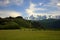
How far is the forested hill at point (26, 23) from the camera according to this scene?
5125 mm

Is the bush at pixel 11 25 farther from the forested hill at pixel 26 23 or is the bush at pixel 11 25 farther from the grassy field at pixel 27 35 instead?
the grassy field at pixel 27 35

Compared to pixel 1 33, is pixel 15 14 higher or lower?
higher

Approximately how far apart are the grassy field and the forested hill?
0.18 meters

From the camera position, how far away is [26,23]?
5285 mm

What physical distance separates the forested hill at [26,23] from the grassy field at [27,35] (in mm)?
183

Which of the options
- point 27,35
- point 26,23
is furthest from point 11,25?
point 27,35

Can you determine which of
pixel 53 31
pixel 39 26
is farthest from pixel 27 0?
pixel 53 31

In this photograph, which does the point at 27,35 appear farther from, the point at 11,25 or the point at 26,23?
the point at 11,25

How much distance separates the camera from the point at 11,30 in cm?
510

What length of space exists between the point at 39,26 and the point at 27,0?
3.57 feet

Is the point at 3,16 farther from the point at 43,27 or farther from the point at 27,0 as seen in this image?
the point at 43,27

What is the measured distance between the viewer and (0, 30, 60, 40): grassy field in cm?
497

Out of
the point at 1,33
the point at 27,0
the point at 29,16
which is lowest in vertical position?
the point at 1,33

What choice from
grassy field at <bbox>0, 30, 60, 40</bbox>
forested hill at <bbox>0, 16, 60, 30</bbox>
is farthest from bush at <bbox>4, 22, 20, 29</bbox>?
grassy field at <bbox>0, 30, 60, 40</bbox>
